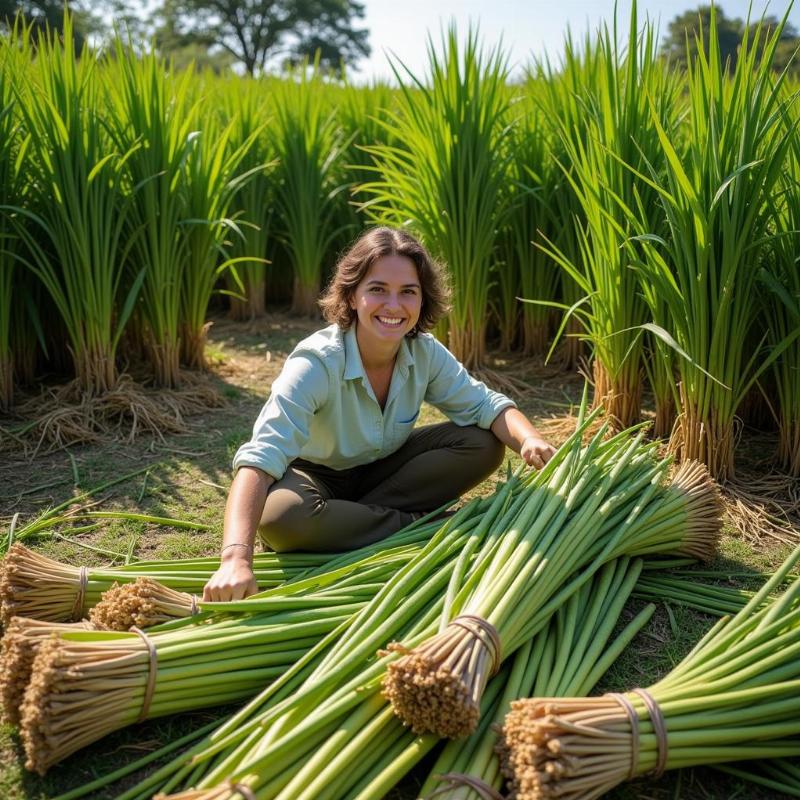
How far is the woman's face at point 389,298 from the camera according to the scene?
2.23 meters

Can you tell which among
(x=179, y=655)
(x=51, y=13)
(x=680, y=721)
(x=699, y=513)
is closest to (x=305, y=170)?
(x=699, y=513)

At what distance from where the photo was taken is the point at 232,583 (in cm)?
176

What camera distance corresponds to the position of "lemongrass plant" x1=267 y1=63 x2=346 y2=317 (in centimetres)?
545

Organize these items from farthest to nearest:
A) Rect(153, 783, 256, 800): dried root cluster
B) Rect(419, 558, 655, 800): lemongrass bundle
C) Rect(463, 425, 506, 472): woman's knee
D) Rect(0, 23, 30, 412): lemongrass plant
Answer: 1. Rect(0, 23, 30, 412): lemongrass plant
2. Rect(463, 425, 506, 472): woman's knee
3. Rect(419, 558, 655, 800): lemongrass bundle
4. Rect(153, 783, 256, 800): dried root cluster

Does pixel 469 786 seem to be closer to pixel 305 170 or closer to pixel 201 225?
pixel 201 225

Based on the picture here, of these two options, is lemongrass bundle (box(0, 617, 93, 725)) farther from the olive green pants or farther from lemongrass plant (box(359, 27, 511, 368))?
lemongrass plant (box(359, 27, 511, 368))

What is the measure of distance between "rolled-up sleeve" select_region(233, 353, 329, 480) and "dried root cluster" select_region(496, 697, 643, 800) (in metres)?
0.91

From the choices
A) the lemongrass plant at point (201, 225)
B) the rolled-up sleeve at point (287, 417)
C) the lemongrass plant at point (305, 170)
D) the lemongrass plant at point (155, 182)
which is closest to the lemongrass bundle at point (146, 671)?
the rolled-up sleeve at point (287, 417)

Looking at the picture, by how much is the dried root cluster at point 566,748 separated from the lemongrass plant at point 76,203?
2790mm

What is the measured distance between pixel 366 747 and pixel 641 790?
0.54 meters

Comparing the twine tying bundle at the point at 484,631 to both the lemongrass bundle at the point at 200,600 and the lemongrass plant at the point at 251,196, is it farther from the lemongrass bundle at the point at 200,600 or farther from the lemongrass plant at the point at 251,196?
the lemongrass plant at the point at 251,196

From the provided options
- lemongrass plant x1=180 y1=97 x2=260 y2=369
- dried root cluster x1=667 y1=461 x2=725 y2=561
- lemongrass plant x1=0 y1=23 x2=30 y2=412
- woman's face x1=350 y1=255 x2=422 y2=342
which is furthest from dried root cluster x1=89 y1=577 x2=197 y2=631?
lemongrass plant x1=180 y1=97 x2=260 y2=369

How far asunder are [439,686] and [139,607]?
2.43 ft

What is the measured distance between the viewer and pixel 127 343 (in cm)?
402
